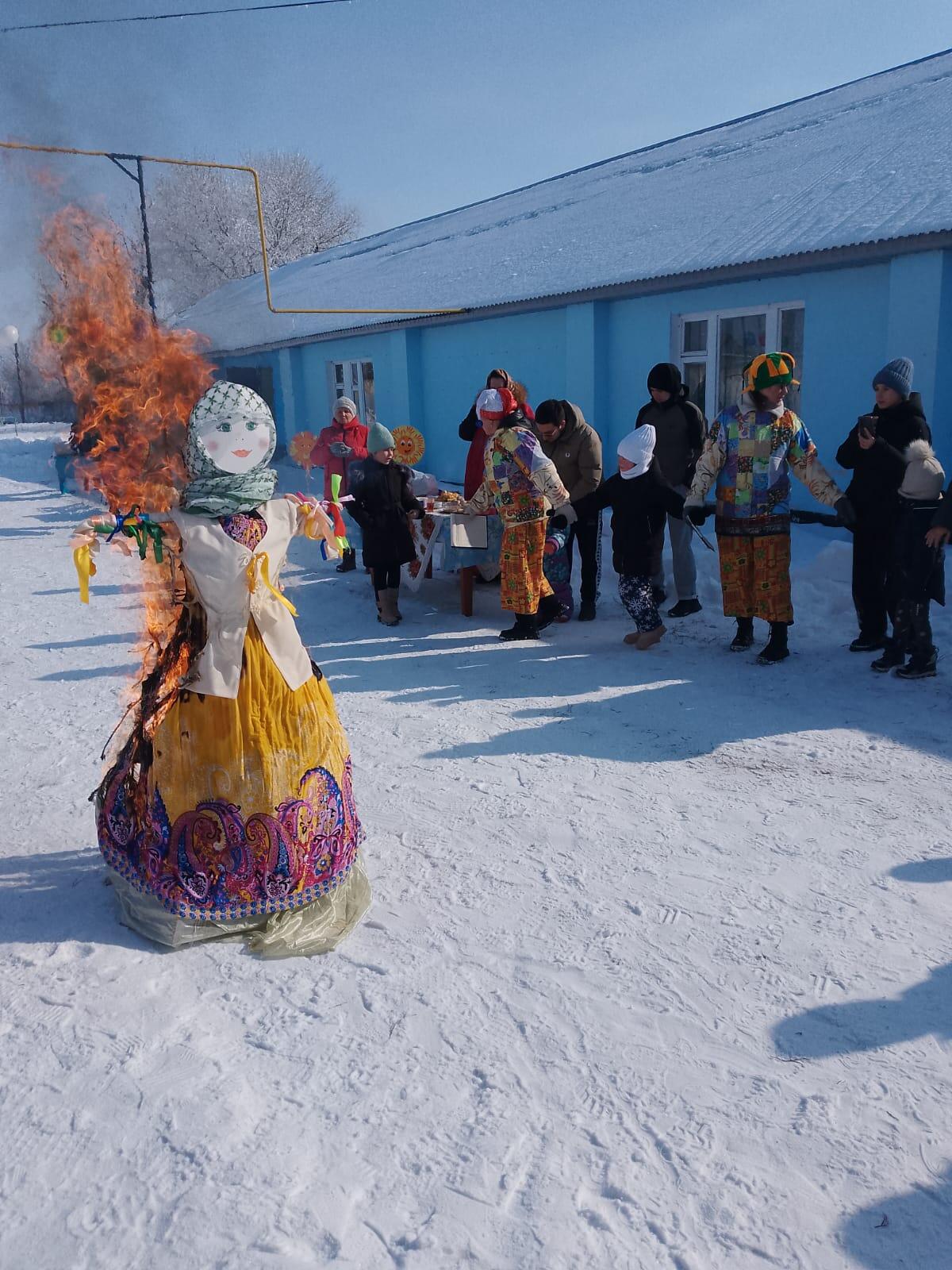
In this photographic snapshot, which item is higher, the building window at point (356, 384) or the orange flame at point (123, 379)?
the building window at point (356, 384)

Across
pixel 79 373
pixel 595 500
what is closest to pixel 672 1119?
pixel 79 373

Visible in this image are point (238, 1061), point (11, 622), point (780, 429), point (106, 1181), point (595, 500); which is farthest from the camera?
point (11, 622)

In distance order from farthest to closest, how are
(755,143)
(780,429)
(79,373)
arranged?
(755,143) → (780,429) → (79,373)

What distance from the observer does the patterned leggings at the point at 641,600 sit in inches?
240

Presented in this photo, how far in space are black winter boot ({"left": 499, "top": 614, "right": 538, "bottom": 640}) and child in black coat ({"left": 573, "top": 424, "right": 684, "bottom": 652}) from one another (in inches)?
26.0

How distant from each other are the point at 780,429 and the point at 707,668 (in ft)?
4.98

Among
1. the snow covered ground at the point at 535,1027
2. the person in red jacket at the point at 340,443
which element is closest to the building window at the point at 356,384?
the person in red jacket at the point at 340,443

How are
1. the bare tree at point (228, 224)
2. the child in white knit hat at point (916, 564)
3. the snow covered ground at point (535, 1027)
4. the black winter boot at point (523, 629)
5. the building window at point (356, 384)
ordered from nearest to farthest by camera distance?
the snow covered ground at point (535, 1027)
the child in white knit hat at point (916, 564)
the black winter boot at point (523, 629)
the building window at point (356, 384)
the bare tree at point (228, 224)

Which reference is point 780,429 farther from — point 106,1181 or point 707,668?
point 106,1181

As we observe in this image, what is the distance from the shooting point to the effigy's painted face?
290 centimetres

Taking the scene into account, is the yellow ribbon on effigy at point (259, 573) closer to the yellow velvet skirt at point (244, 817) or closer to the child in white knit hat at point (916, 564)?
the yellow velvet skirt at point (244, 817)

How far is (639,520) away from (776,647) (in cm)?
119

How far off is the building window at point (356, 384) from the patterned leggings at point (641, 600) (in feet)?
35.2

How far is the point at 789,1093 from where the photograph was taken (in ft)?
7.67
